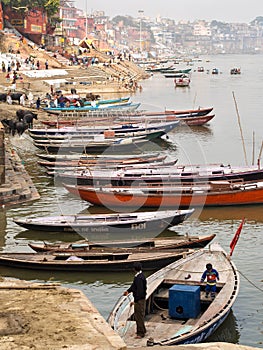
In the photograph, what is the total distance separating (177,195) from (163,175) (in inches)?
69.8

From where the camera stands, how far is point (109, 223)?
68.9 feet

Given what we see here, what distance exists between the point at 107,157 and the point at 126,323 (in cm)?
2033

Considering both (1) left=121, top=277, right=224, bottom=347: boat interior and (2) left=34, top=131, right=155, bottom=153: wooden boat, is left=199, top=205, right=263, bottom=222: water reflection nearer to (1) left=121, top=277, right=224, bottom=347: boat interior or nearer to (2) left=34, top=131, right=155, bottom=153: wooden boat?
(1) left=121, top=277, right=224, bottom=347: boat interior

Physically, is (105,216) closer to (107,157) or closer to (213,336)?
(213,336)

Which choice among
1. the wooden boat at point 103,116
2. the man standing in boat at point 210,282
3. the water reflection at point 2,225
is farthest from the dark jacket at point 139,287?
the wooden boat at point 103,116

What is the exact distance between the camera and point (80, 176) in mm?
27406

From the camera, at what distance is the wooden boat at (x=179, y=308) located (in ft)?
41.0

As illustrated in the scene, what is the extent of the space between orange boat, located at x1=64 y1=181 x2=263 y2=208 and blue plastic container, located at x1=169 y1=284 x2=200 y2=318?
37.3ft

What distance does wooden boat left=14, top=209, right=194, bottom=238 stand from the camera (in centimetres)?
2106

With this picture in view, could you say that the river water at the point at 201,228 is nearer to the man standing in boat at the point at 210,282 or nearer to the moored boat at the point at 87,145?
the man standing in boat at the point at 210,282

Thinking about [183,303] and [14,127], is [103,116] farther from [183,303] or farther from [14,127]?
[183,303]

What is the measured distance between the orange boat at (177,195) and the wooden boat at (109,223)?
3.53 metres

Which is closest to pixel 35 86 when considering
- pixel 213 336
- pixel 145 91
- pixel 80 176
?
pixel 145 91

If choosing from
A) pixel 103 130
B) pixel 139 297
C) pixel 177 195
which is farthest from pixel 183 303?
pixel 103 130
